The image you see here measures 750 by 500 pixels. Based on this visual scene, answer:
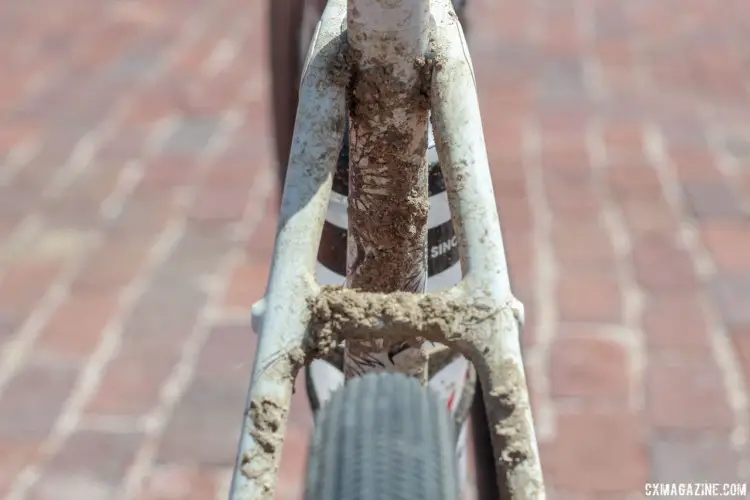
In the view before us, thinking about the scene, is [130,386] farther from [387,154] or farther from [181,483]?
[387,154]

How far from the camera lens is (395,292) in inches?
24.0

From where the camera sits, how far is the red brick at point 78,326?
1.75 metres

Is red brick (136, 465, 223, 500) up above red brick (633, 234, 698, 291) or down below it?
below

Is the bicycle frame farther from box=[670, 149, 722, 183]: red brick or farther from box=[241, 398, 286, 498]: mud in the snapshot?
box=[670, 149, 722, 183]: red brick

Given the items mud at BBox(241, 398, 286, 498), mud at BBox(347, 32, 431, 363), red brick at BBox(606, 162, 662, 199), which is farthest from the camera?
red brick at BBox(606, 162, 662, 199)

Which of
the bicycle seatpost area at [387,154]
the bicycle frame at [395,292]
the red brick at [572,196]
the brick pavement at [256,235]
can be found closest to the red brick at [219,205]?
the brick pavement at [256,235]

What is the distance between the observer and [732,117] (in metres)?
2.44

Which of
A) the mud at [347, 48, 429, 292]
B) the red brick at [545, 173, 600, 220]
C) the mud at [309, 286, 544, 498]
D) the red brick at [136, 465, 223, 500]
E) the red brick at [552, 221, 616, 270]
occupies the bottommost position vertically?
the mud at [309, 286, 544, 498]

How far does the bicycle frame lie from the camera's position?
55cm

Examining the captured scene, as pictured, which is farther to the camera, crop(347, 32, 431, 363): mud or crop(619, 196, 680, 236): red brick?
crop(619, 196, 680, 236): red brick

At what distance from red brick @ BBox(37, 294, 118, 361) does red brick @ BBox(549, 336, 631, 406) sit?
0.96 metres

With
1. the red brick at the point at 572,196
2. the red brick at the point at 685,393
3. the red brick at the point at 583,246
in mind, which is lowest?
the red brick at the point at 685,393

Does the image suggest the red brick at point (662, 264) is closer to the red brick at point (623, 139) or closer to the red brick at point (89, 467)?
the red brick at point (623, 139)

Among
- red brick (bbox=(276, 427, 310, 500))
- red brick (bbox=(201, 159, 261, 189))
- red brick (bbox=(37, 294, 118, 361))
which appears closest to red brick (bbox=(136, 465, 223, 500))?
red brick (bbox=(276, 427, 310, 500))
